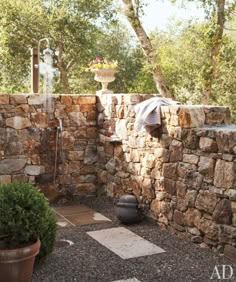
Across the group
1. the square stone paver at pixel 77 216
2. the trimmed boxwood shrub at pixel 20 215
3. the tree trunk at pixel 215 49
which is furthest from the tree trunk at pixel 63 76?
the trimmed boxwood shrub at pixel 20 215

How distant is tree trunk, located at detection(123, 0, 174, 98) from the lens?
29.5 feet

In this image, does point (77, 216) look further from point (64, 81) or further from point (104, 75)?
point (64, 81)

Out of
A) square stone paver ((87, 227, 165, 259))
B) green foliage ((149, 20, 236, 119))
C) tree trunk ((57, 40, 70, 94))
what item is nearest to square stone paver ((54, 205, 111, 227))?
square stone paver ((87, 227, 165, 259))

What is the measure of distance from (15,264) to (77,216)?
2.25 m

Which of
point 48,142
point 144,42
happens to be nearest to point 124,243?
point 48,142

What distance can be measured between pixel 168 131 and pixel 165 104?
31 cm

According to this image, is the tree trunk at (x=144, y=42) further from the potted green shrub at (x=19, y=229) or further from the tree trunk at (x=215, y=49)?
the potted green shrub at (x=19, y=229)

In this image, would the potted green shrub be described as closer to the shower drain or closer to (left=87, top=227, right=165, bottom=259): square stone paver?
the shower drain

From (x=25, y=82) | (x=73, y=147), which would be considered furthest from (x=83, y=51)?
(x=73, y=147)

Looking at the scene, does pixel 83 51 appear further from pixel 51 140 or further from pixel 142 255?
pixel 142 255

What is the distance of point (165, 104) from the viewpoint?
4477mm

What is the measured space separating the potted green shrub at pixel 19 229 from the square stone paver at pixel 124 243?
3.26ft

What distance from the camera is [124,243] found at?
4.09 m

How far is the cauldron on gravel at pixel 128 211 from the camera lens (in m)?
4.66
